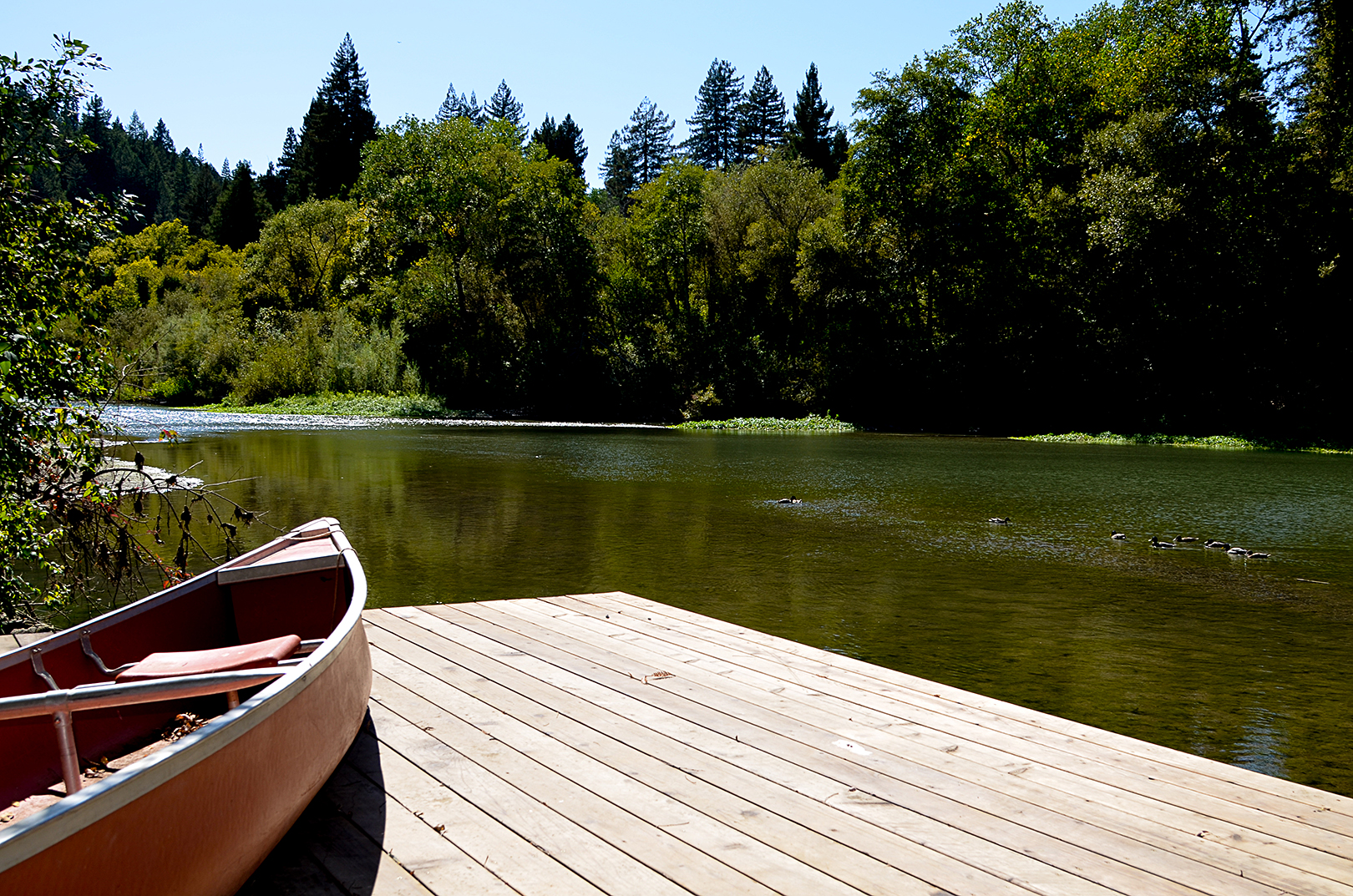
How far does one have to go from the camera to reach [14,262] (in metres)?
5.10

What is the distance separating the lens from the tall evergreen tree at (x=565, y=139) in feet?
227

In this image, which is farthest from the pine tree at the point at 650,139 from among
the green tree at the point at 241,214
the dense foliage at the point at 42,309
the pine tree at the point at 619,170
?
the dense foliage at the point at 42,309

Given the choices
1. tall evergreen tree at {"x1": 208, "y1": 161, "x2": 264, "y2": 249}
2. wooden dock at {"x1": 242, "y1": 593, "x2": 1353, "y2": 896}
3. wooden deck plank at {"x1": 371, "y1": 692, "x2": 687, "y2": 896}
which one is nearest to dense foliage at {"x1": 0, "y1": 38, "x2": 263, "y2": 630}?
wooden dock at {"x1": 242, "y1": 593, "x2": 1353, "y2": 896}

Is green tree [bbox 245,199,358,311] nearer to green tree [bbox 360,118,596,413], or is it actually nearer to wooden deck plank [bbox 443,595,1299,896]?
green tree [bbox 360,118,596,413]

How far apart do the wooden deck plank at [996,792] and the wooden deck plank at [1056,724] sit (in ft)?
1.85

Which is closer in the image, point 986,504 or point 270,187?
point 986,504

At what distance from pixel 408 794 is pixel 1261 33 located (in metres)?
37.7

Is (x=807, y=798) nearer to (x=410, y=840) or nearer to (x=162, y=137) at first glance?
(x=410, y=840)

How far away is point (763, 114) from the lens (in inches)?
2457

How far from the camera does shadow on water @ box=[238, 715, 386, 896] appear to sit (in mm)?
2553

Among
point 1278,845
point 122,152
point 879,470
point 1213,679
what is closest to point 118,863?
point 1278,845

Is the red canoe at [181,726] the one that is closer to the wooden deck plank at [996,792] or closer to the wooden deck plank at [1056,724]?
the wooden deck plank at [996,792]

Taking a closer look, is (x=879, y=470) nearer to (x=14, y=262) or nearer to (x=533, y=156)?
(x=14, y=262)

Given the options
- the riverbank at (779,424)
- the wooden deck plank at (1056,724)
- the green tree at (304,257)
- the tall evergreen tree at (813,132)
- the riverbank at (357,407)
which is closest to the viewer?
the wooden deck plank at (1056,724)
